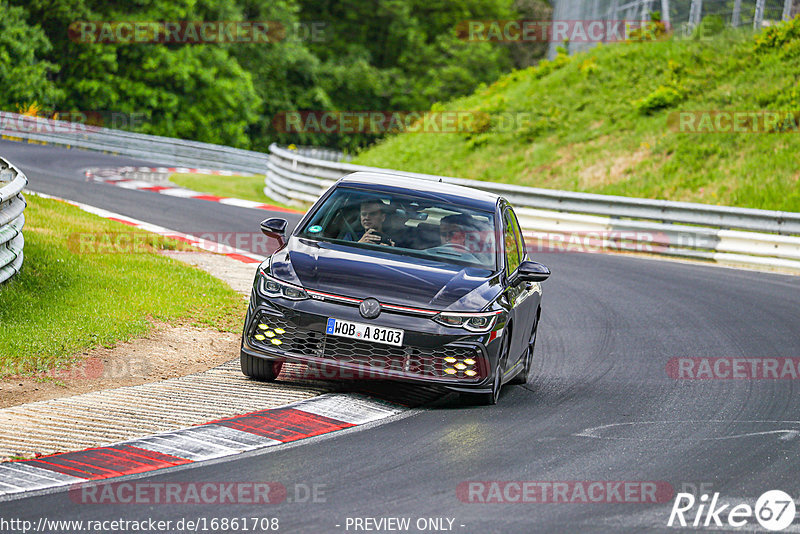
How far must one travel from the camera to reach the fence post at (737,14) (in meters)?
30.3

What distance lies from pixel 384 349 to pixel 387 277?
0.56m

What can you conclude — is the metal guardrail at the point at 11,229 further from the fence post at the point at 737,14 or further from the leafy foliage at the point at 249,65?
the leafy foliage at the point at 249,65

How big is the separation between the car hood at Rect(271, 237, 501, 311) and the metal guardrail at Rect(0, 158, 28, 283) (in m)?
3.05

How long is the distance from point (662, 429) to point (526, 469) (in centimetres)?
172

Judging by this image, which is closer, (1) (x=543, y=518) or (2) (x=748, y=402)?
(1) (x=543, y=518)

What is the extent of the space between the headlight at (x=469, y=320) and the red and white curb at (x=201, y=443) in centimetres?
72

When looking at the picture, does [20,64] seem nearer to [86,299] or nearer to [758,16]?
[758,16]

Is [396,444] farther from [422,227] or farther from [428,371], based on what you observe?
[422,227]

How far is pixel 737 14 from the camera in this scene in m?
30.5

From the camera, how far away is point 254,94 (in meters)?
51.9

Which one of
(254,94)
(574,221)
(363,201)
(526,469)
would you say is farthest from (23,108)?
(526,469)

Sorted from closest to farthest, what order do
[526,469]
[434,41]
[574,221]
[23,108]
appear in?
[526,469]
[574,221]
[23,108]
[434,41]

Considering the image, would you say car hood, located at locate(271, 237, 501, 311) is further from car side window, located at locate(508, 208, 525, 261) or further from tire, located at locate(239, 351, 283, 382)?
car side window, located at locate(508, 208, 525, 261)

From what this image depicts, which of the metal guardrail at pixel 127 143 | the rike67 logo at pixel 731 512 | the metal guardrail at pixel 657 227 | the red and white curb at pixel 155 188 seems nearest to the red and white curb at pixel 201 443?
the rike67 logo at pixel 731 512
